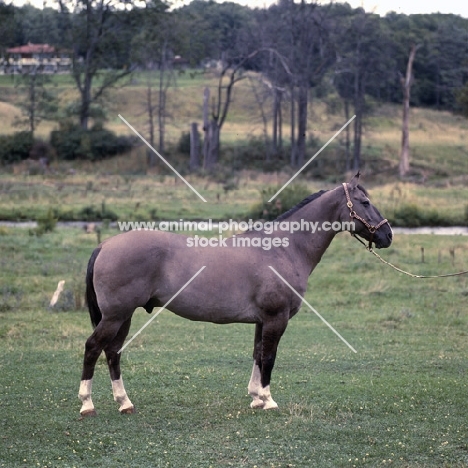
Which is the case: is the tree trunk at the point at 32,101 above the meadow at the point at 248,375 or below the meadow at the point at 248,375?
above

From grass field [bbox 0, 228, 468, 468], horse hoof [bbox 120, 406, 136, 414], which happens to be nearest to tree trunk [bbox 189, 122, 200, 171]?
grass field [bbox 0, 228, 468, 468]

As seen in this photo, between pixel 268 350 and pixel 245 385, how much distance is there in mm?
1239

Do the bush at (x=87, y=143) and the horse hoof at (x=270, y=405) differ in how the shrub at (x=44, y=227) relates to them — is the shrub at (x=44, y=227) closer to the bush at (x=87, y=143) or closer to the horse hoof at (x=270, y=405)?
the horse hoof at (x=270, y=405)

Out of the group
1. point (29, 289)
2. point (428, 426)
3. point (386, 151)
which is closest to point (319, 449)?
point (428, 426)

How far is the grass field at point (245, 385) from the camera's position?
697 centimetres

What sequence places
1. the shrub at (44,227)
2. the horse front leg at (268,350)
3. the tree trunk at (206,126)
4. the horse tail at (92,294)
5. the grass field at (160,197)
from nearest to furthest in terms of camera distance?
A: 1. the horse tail at (92,294)
2. the horse front leg at (268,350)
3. the shrub at (44,227)
4. the grass field at (160,197)
5. the tree trunk at (206,126)

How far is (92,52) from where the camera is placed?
165ft

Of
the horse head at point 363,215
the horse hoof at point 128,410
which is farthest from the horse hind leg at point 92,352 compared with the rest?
the horse head at point 363,215

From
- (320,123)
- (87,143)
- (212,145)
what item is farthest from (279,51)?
(87,143)

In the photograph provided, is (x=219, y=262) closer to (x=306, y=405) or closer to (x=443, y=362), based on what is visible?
(x=306, y=405)

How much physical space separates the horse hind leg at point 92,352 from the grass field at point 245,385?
17 centimetres

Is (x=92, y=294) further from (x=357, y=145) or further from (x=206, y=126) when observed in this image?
(x=357, y=145)

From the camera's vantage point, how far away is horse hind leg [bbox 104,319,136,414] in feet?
26.6

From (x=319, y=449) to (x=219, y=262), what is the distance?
85.7 inches
